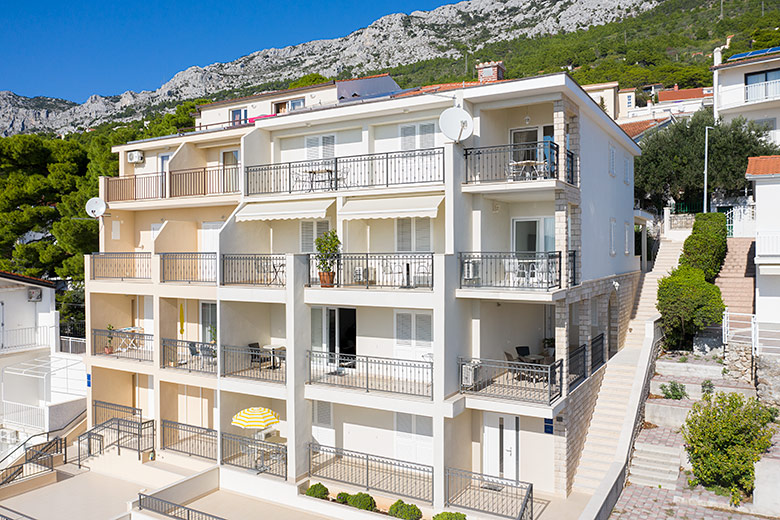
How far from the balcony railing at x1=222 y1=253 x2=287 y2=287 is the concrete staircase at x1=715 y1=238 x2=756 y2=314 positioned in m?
22.6

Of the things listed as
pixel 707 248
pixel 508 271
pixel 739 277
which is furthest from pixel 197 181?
pixel 739 277

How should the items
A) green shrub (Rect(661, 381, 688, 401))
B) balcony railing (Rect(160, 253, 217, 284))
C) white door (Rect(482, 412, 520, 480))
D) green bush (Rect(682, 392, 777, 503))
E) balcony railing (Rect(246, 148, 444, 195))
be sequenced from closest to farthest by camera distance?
1. green bush (Rect(682, 392, 777, 503))
2. white door (Rect(482, 412, 520, 480))
3. balcony railing (Rect(246, 148, 444, 195))
4. green shrub (Rect(661, 381, 688, 401))
5. balcony railing (Rect(160, 253, 217, 284))

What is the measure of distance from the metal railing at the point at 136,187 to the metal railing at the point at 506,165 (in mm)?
15774

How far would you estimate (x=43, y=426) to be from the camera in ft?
82.9

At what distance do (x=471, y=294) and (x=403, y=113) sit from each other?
7720 mm

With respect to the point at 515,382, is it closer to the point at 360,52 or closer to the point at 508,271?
the point at 508,271

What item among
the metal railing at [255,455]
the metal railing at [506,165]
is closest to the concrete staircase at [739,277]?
the metal railing at [506,165]

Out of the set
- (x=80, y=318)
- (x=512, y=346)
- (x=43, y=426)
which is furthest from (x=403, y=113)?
(x=80, y=318)

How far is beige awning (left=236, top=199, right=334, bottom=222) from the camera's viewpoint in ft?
67.9

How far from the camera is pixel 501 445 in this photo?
61.4ft

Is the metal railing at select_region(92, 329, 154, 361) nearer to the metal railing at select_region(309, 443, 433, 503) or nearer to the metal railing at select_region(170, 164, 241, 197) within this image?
the metal railing at select_region(170, 164, 241, 197)

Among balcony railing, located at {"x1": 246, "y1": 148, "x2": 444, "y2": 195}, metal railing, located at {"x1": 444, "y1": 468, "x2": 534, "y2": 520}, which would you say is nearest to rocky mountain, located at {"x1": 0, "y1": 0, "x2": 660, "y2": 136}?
balcony railing, located at {"x1": 246, "y1": 148, "x2": 444, "y2": 195}

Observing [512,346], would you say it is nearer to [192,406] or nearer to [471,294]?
[471,294]

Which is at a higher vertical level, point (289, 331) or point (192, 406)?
point (289, 331)
